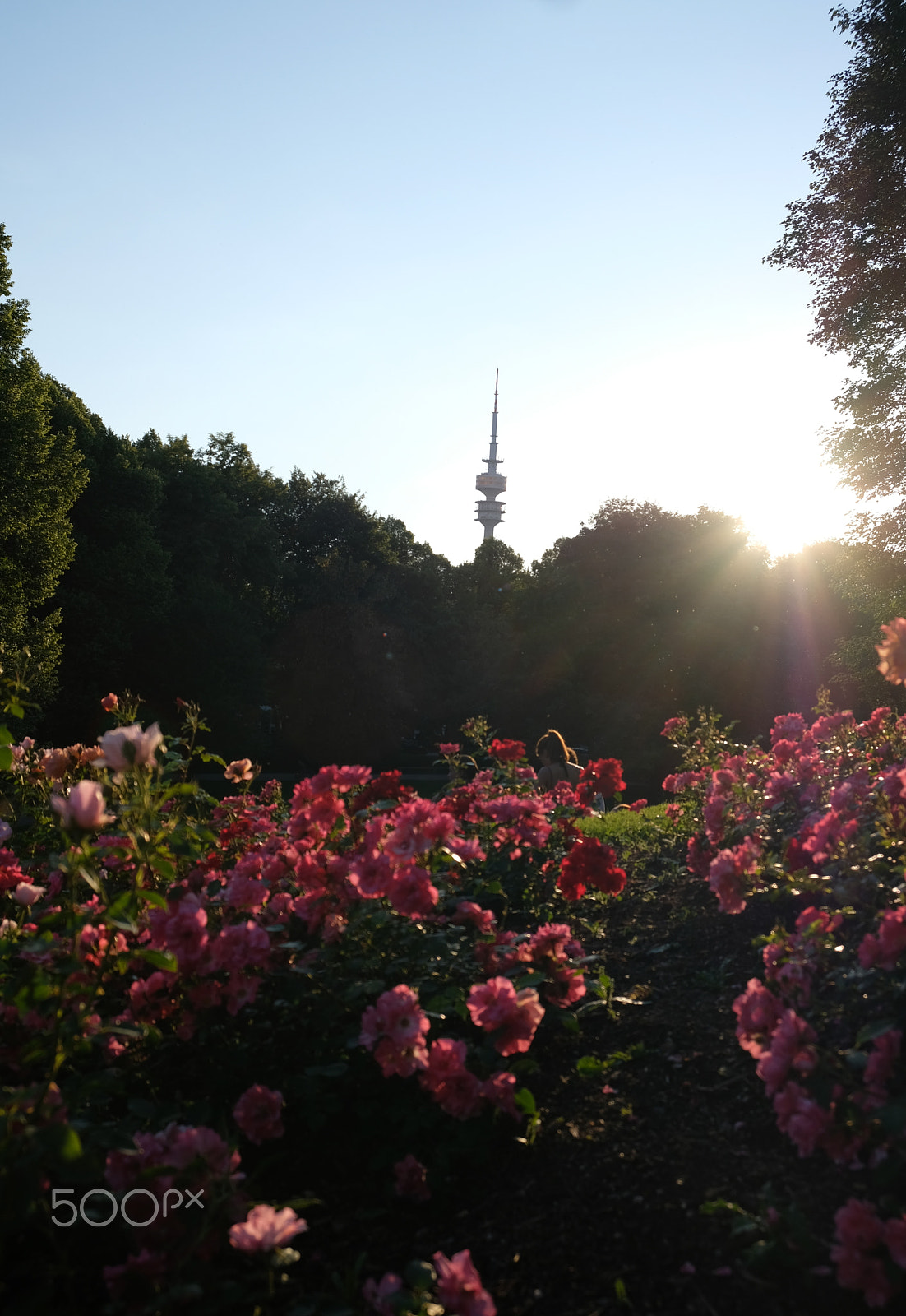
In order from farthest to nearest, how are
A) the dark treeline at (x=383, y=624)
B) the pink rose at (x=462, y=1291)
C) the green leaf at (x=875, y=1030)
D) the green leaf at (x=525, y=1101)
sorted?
the dark treeline at (x=383, y=624), the green leaf at (x=525, y=1101), the green leaf at (x=875, y=1030), the pink rose at (x=462, y=1291)

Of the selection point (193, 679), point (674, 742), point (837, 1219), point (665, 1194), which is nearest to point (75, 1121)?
point (665, 1194)

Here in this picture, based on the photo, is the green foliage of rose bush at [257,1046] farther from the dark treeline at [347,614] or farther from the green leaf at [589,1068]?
the dark treeline at [347,614]

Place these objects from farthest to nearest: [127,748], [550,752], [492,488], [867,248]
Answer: [492,488]
[867,248]
[550,752]
[127,748]

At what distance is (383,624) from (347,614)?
1.77 m

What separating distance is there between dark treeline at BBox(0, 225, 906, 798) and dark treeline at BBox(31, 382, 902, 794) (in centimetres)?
8

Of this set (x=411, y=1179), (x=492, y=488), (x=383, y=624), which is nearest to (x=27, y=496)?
(x=383, y=624)

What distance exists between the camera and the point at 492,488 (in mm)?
130250

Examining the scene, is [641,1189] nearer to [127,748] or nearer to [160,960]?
[160,960]

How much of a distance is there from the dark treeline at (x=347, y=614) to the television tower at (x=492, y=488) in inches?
3607

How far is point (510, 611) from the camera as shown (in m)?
38.8

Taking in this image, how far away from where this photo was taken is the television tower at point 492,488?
427ft

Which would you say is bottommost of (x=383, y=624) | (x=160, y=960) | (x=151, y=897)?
(x=160, y=960)

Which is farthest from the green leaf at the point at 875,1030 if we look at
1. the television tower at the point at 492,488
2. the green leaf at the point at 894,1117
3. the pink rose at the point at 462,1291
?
the television tower at the point at 492,488

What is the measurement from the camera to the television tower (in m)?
130
